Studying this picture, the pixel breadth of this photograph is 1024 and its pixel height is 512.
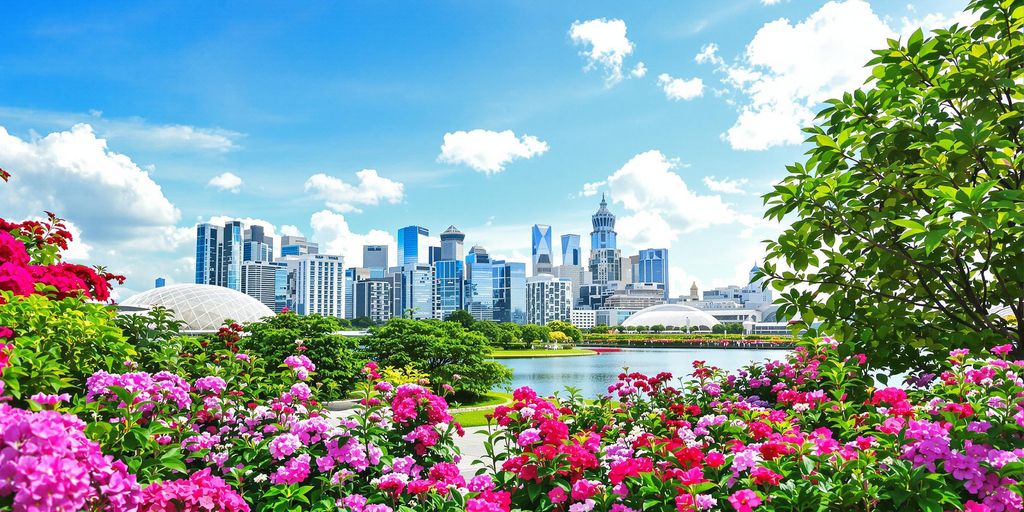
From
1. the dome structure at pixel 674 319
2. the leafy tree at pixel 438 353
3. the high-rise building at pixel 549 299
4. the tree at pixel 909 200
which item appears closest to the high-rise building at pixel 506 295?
the high-rise building at pixel 549 299

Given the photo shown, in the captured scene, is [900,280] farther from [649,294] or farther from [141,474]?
[649,294]

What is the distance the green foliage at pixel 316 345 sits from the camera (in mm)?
12086

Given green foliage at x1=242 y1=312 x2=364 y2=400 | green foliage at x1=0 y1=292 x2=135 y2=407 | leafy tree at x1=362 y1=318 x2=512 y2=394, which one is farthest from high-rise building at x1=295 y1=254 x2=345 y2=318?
green foliage at x1=0 y1=292 x2=135 y2=407

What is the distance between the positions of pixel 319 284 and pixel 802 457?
7347 inches

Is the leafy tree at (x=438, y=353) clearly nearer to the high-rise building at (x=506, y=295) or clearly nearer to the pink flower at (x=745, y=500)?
the pink flower at (x=745, y=500)

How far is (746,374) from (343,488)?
3.49 meters

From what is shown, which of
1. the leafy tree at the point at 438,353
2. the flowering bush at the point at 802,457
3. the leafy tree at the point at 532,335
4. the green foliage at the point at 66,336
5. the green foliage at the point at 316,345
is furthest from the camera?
the leafy tree at the point at 532,335

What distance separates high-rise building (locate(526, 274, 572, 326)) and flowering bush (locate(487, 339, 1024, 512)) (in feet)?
538

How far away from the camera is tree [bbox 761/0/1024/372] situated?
13.5 ft

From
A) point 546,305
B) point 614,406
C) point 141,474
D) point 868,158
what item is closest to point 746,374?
point 614,406

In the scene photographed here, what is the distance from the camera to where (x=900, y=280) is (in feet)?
15.8

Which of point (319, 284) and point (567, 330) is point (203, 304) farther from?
point (319, 284)

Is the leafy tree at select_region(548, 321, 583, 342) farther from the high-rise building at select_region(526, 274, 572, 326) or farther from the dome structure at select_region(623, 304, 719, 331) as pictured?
the high-rise building at select_region(526, 274, 572, 326)

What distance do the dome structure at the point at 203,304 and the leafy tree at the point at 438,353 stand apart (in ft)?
84.9
